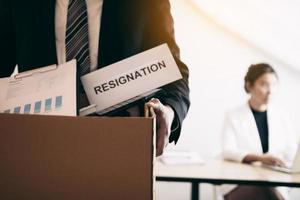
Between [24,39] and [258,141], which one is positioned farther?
[258,141]

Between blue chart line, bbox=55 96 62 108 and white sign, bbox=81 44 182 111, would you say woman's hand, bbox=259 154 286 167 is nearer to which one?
white sign, bbox=81 44 182 111

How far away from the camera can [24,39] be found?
0.89 meters

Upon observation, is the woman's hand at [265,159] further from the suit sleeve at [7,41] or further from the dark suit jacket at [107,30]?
the suit sleeve at [7,41]

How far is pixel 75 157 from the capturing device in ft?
1.72

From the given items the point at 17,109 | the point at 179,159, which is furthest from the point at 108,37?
the point at 179,159

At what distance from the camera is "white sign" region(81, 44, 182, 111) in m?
0.69

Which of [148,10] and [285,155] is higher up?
[148,10]

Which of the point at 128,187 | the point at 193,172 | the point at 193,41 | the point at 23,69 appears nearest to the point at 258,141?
the point at 193,172

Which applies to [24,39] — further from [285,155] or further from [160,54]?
[285,155]

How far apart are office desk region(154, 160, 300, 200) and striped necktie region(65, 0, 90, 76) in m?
0.81

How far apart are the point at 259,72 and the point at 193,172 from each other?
119 cm

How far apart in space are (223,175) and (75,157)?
4.12ft

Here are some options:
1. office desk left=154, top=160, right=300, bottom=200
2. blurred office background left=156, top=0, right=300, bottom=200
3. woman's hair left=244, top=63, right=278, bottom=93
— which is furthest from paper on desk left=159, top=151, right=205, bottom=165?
blurred office background left=156, top=0, right=300, bottom=200

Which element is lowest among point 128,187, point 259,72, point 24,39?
point 128,187
